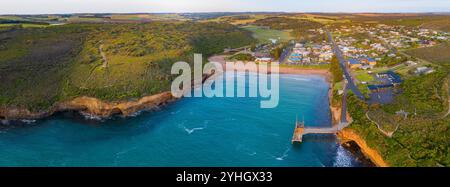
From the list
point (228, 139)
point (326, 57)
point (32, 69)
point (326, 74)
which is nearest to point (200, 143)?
point (228, 139)

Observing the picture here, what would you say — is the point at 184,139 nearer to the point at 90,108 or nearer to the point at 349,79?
the point at 90,108

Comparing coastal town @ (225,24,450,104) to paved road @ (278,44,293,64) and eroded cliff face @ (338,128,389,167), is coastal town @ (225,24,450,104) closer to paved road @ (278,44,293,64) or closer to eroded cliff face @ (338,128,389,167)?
paved road @ (278,44,293,64)

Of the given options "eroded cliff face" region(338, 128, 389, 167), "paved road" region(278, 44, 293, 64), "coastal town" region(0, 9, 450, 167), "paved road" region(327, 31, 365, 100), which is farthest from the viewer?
"paved road" region(278, 44, 293, 64)

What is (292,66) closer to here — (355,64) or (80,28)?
(355,64)

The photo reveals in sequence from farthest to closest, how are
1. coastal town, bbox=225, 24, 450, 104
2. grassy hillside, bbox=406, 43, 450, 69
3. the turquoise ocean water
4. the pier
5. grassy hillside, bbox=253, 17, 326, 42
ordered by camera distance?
grassy hillside, bbox=253, 17, 326, 42 → grassy hillside, bbox=406, 43, 450, 69 → coastal town, bbox=225, 24, 450, 104 → the pier → the turquoise ocean water

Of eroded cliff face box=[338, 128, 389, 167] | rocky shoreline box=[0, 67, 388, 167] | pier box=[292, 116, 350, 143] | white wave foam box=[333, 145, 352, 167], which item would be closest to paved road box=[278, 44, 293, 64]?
rocky shoreline box=[0, 67, 388, 167]

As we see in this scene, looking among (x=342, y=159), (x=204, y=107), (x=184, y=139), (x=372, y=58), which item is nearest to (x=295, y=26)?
(x=372, y=58)
